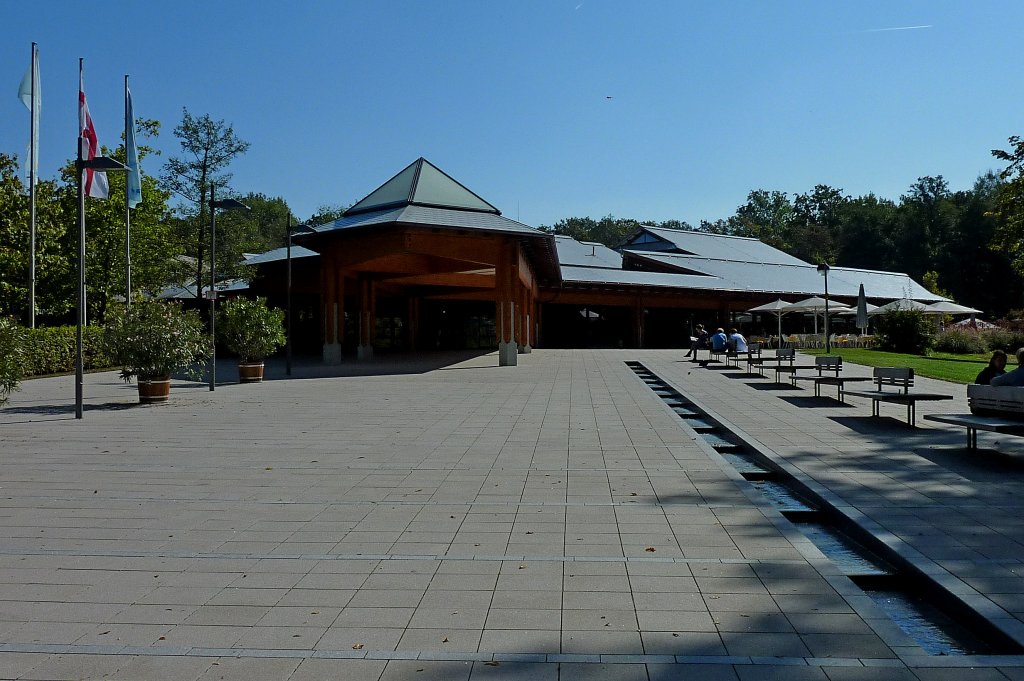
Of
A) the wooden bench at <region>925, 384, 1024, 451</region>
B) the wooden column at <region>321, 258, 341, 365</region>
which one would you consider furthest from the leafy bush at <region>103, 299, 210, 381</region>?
the wooden bench at <region>925, 384, 1024, 451</region>

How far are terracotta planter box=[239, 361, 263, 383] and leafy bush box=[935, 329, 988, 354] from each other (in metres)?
28.2

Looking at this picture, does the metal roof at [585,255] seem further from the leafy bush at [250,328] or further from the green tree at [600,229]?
the green tree at [600,229]

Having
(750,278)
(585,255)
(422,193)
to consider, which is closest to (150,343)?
(422,193)

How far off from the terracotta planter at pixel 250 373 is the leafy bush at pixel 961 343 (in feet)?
92.6

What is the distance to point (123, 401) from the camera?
16.9m

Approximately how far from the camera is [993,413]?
942 centimetres

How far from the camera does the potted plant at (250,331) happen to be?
22.1 meters

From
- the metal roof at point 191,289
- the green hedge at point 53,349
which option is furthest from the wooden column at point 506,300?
the metal roof at point 191,289

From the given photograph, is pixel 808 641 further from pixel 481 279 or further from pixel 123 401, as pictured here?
pixel 481 279

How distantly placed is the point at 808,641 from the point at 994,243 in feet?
88.8

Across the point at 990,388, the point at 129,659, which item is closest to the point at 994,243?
the point at 990,388

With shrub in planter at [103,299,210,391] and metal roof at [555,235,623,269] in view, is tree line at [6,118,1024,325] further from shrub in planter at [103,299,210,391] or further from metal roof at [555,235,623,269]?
metal roof at [555,235,623,269]

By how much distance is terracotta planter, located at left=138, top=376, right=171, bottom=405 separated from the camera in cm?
1642

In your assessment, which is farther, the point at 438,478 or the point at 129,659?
the point at 438,478
